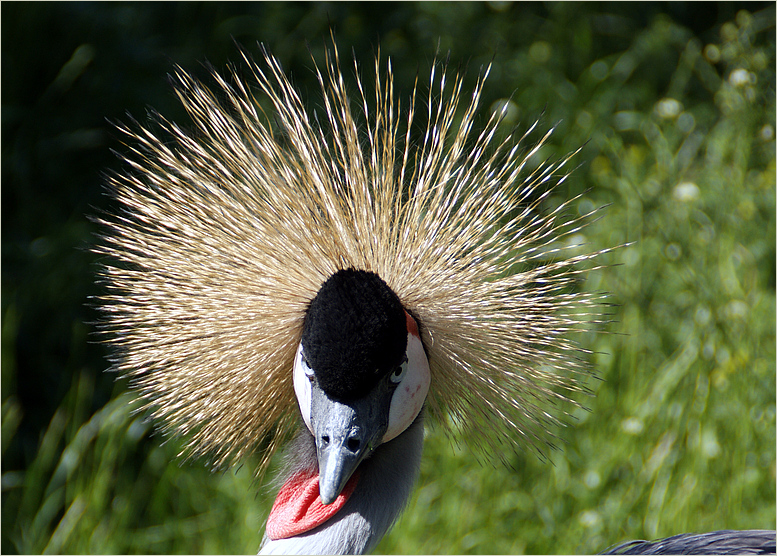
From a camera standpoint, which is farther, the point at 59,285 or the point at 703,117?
the point at 703,117

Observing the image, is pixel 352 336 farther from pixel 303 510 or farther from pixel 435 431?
pixel 435 431

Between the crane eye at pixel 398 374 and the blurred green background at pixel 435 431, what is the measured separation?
735mm

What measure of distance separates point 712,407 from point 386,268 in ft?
4.07

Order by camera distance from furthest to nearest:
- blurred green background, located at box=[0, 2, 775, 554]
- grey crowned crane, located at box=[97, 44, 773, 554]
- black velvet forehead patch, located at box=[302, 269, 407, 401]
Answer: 1. blurred green background, located at box=[0, 2, 775, 554]
2. grey crowned crane, located at box=[97, 44, 773, 554]
3. black velvet forehead patch, located at box=[302, 269, 407, 401]

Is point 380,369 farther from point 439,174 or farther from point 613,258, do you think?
point 613,258

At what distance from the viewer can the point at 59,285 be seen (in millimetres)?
1876

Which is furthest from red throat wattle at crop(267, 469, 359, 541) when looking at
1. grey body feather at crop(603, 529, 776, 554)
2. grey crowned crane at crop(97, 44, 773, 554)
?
grey body feather at crop(603, 529, 776, 554)

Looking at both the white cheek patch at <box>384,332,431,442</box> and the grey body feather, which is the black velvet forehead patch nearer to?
the white cheek patch at <box>384,332,431,442</box>

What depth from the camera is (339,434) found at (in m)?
0.83

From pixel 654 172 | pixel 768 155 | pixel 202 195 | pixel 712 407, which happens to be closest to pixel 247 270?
pixel 202 195

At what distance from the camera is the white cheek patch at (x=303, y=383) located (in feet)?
2.85

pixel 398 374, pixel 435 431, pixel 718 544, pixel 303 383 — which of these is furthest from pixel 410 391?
pixel 435 431

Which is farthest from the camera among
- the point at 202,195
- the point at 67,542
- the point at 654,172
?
the point at 654,172

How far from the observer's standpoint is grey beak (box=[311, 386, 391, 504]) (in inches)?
32.5
